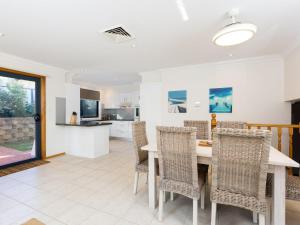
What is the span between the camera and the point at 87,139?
4145mm

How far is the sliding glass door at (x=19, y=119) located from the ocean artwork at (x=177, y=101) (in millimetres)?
3341

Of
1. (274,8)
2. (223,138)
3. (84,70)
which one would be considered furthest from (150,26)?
(84,70)

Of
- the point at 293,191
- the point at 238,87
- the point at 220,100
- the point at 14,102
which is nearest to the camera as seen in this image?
the point at 293,191

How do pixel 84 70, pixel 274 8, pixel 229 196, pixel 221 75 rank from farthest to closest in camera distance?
pixel 84 70 → pixel 221 75 → pixel 274 8 → pixel 229 196

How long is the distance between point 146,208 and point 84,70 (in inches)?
154

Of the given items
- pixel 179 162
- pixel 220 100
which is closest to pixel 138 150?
pixel 179 162

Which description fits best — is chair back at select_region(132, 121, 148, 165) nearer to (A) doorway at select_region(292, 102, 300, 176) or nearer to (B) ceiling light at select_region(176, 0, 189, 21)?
(B) ceiling light at select_region(176, 0, 189, 21)

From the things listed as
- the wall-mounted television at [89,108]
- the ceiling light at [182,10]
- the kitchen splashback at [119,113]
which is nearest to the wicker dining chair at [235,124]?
the ceiling light at [182,10]

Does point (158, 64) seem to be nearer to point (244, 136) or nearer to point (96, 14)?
point (96, 14)

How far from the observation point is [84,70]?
4.48 m

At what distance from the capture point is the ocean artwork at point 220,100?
3.77 m

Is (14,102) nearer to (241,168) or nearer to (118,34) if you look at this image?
(118,34)

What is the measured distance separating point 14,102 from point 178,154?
12.8 ft

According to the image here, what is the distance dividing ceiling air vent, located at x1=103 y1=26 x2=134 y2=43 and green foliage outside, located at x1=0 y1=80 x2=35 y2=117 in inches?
105
